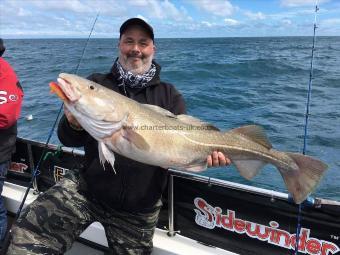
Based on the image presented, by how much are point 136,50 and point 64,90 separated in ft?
3.63

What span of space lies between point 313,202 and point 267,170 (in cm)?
529

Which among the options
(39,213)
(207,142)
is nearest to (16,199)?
(39,213)

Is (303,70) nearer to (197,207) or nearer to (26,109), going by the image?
(26,109)

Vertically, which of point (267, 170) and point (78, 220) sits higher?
point (78, 220)

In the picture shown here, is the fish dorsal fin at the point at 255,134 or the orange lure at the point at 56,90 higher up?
the orange lure at the point at 56,90

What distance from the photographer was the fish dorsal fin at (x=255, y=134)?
344 cm

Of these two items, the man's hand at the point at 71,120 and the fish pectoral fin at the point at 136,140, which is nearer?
the fish pectoral fin at the point at 136,140

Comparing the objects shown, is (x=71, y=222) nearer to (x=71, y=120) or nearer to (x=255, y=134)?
(x=71, y=120)

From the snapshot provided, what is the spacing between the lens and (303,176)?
3.22 m

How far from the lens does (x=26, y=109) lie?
15930 millimetres

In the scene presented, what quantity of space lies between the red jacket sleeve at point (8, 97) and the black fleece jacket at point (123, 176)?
1076 millimetres

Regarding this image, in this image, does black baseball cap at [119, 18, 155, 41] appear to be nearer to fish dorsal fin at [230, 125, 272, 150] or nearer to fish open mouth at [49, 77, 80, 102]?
fish open mouth at [49, 77, 80, 102]

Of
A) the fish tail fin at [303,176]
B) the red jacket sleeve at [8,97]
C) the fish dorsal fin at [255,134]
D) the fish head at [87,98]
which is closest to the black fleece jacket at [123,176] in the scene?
the fish head at [87,98]

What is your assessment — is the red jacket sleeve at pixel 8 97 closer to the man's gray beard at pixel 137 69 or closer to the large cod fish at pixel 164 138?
the man's gray beard at pixel 137 69
